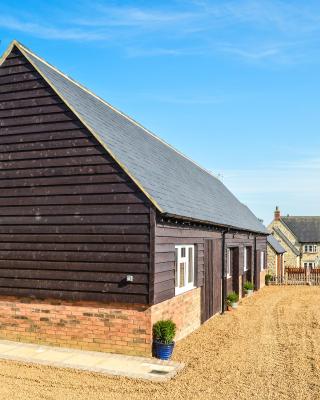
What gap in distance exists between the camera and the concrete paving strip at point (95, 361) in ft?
29.5

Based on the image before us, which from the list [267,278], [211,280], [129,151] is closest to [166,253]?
[129,151]

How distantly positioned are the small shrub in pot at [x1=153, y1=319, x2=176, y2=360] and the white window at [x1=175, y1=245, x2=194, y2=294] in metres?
2.08

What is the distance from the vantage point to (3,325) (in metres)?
11.7

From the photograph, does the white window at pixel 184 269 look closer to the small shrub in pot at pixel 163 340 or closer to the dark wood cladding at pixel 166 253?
the dark wood cladding at pixel 166 253

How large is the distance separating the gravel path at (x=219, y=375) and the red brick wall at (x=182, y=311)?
36 centimetres

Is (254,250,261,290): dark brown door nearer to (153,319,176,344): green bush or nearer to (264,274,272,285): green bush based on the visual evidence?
(264,274,272,285): green bush

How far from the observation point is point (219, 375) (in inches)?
355

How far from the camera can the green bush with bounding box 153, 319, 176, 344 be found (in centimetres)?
1004

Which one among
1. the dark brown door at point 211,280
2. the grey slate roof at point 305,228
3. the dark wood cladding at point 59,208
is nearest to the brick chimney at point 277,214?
the grey slate roof at point 305,228

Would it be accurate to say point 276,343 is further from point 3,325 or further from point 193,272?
point 3,325

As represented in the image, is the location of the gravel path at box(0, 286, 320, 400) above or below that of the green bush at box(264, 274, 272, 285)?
above

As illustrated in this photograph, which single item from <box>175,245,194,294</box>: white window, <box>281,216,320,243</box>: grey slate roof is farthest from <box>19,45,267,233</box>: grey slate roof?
<box>281,216,320,243</box>: grey slate roof

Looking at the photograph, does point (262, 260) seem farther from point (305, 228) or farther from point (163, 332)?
point (305, 228)

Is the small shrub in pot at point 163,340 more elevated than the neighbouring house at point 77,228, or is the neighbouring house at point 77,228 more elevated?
the neighbouring house at point 77,228
